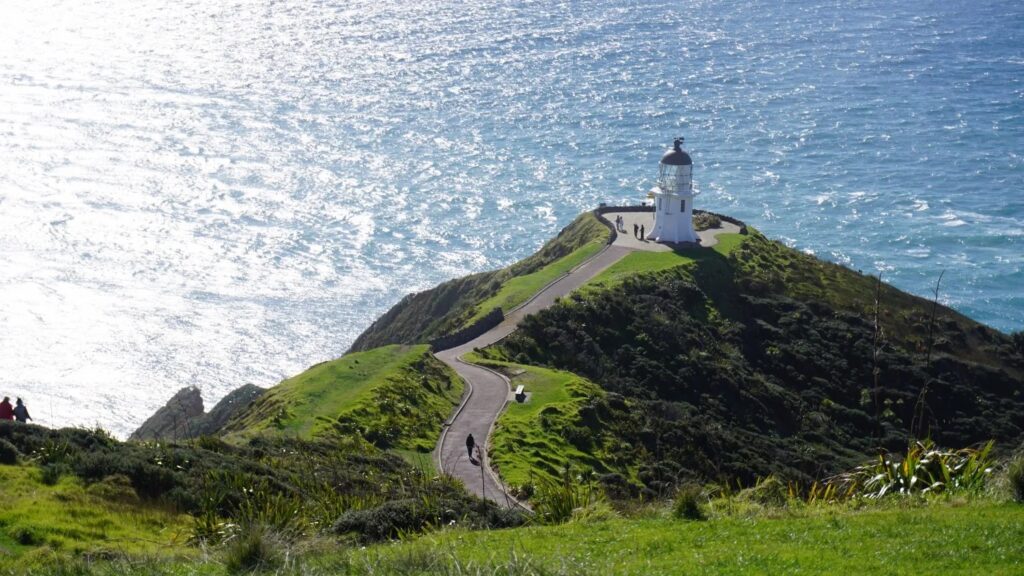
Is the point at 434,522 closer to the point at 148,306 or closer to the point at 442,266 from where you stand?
the point at 148,306

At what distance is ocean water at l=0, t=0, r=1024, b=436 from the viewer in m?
76.8

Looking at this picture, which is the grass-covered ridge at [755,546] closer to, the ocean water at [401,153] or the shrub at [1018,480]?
the shrub at [1018,480]

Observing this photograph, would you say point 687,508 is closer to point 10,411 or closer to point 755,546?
point 755,546

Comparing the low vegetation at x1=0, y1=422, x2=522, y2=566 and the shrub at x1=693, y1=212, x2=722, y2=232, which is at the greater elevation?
the low vegetation at x1=0, y1=422, x2=522, y2=566

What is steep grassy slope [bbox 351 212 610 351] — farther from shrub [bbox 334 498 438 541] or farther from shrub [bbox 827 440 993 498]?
shrub [bbox 334 498 438 541]

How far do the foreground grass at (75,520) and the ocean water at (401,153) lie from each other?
3881 centimetres

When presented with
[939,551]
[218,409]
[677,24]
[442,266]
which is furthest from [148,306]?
[677,24]

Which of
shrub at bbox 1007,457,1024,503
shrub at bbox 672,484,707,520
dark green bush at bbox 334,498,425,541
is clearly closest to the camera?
shrub at bbox 1007,457,1024,503

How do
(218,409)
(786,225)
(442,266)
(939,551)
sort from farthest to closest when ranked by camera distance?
(786,225) < (442,266) < (218,409) < (939,551)

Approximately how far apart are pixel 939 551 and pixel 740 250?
4751 cm

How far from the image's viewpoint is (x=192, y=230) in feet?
301

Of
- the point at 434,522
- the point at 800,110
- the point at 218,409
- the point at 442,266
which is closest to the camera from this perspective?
the point at 434,522

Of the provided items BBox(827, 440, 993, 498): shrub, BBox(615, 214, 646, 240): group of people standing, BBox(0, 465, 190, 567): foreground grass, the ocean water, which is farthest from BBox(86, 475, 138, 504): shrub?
BBox(615, 214, 646, 240): group of people standing

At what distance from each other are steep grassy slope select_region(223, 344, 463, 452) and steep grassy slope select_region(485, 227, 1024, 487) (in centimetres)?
473
